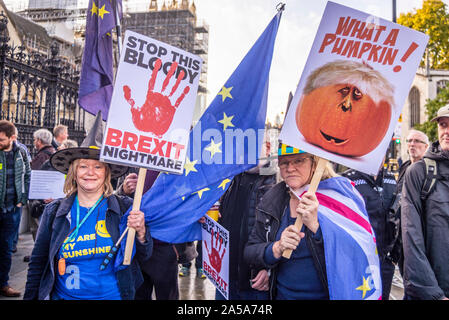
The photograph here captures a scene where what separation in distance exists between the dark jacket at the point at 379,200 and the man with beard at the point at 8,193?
4105mm

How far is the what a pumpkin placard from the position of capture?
2.17 m

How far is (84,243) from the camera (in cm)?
235

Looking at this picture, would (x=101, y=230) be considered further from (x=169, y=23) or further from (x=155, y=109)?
(x=169, y=23)

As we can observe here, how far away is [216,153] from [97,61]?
2003mm

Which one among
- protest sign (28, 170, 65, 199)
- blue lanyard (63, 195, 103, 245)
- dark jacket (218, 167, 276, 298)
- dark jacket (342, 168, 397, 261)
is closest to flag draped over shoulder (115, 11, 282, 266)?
dark jacket (218, 167, 276, 298)

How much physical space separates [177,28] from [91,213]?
39515 millimetres

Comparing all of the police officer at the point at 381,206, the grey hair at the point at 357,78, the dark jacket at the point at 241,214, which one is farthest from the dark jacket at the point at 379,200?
the grey hair at the point at 357,78

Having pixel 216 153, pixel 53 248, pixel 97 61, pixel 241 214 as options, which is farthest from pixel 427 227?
pixel 97 61

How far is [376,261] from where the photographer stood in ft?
7.21

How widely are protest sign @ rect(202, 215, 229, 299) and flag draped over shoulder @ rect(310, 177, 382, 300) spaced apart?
2.57ft

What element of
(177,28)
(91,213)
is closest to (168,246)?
(91,213)

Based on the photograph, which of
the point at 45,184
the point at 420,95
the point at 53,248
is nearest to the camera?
the point at 53,248

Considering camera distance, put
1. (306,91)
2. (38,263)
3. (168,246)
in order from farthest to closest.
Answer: (168,246)
(38,263)
(306,91)
